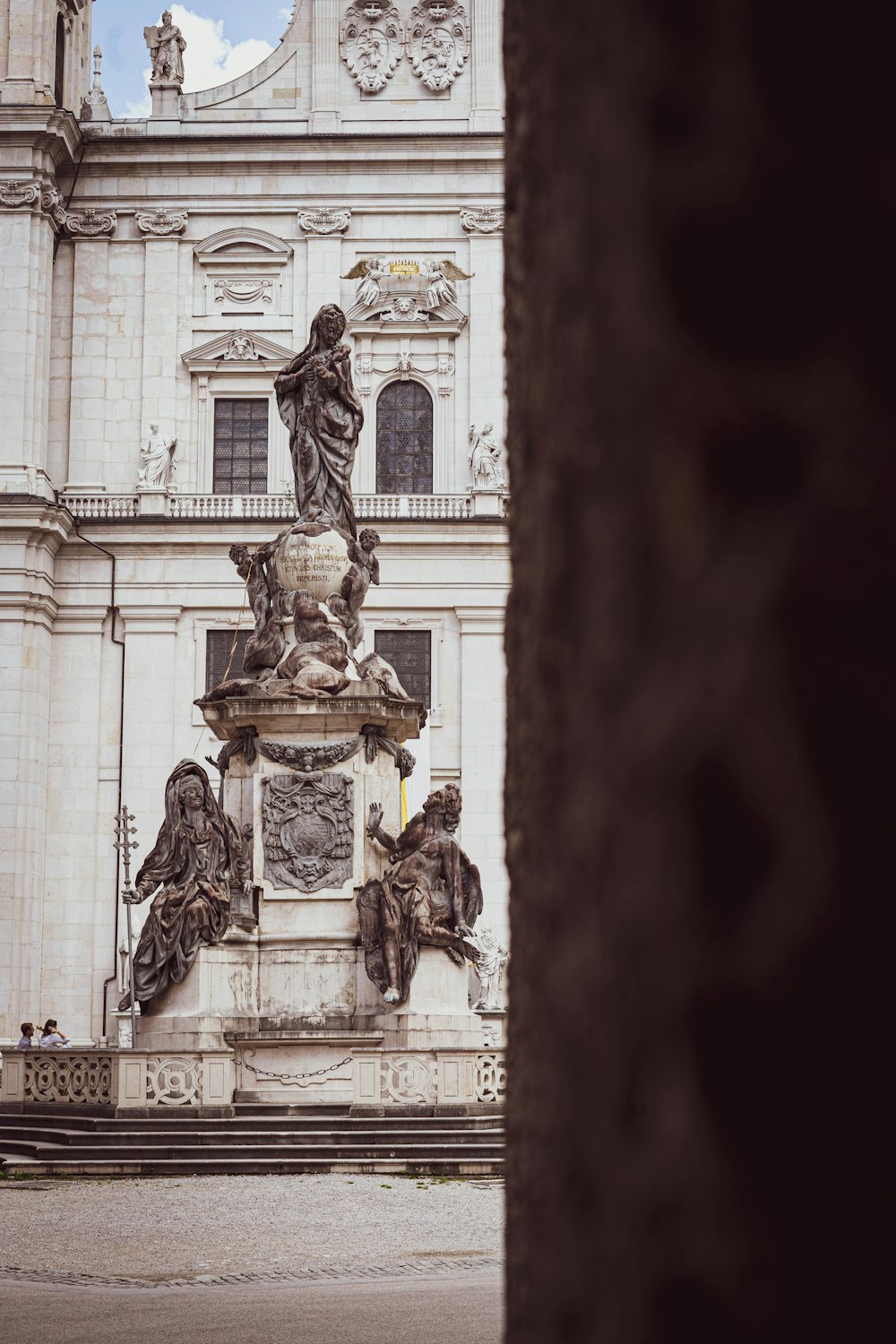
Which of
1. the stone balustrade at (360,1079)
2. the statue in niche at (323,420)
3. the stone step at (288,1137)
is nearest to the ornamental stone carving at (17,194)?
the statue in niche at (323,420)

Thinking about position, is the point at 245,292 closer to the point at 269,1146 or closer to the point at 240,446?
the point at 240,446

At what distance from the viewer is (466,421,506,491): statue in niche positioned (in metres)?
35.3

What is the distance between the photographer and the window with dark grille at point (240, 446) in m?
35.9

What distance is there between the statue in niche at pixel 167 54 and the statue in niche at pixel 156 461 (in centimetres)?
698

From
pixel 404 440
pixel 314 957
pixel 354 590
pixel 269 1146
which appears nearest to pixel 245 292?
pixel 404 440

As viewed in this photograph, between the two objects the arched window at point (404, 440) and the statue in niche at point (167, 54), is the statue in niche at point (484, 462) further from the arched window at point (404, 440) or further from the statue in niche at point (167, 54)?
the statue in niche at point (167, 54)

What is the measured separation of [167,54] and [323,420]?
22.6m

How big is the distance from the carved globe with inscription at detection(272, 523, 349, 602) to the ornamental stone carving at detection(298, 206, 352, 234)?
21.5 m

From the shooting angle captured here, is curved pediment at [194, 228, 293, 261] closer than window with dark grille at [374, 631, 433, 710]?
No

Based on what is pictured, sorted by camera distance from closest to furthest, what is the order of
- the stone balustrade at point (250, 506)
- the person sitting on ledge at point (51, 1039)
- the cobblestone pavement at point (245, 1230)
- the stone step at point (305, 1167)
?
the cobblestone pavement at point (245, 1230) → the stone step at point (305, 1167) → the person sitting on ledge at point (51, 1039) → the stone balustrade at point (250, 506)

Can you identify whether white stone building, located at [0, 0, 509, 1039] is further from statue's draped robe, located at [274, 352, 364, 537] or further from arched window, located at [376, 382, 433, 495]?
statue's draped robe, located at [274, 352, 364, 537]

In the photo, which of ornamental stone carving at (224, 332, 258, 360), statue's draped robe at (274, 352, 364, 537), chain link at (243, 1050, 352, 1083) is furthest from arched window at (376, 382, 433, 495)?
chain link at (243, 1050, 352, 1083)

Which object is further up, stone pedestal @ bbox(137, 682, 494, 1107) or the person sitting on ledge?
stone pedestal @ bbox(137, 682, 494, 1107)

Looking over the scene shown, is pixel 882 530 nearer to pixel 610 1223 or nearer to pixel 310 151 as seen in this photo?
pixel 610 1223
